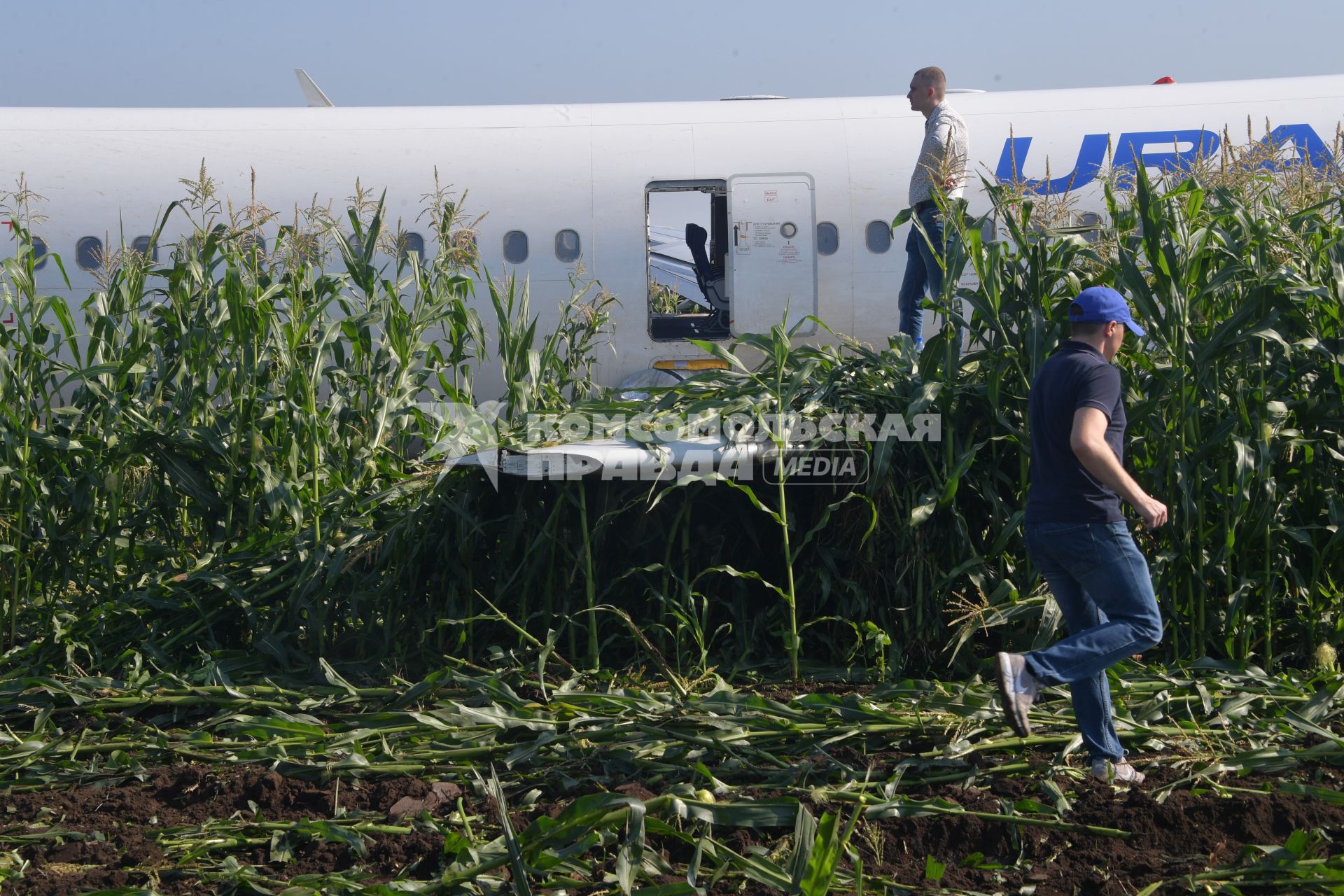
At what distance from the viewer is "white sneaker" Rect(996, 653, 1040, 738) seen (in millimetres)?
3527

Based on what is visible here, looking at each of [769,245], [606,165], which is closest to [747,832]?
[769,245]

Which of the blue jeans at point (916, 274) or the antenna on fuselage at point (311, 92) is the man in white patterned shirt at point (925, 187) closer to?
the blue jeans at point (916, 274)

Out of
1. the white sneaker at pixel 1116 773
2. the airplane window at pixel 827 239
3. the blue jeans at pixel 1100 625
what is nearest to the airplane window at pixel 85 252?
the airplane window at pixel 827 239

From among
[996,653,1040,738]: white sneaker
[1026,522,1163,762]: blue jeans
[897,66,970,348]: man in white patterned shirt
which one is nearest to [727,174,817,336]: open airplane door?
[897,66,970,348]: man in white patterned shirt

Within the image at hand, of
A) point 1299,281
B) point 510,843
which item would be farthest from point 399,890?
point 1299,281

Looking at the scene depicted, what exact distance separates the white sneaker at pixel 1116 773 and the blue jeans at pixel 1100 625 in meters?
0.03

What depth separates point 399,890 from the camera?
2852 mm

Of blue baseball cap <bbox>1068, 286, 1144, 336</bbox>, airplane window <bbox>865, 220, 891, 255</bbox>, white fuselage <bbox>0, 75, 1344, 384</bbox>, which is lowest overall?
blue baseball cap <bbox>1068, 286, 1144, 336</bbox>

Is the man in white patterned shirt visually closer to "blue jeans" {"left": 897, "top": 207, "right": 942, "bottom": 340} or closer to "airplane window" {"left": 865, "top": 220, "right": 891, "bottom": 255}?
"blue jeans" {"left": 897, "top": 207, "right": 942, "bottom": 340}

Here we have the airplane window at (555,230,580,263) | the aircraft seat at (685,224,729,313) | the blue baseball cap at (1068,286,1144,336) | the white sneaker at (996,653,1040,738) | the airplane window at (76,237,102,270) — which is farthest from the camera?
the aircraft seat at (685,224,729,313)

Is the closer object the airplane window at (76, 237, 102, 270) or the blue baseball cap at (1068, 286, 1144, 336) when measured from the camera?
the blue baseball cap at (1068, 286, 1144, 336)

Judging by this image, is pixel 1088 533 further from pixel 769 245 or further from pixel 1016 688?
pixel 769 245

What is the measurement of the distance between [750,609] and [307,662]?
2015 millimetres

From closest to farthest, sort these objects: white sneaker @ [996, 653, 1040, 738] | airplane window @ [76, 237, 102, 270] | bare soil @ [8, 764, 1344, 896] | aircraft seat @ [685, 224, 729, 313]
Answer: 1. bare soil @ [8, 764, 1344, 896]
2. white sneaker @ [996, 653, 1040, 738]
3. airplane window @ [76, 237, 102, 270]
4. aircraft seat @ [685, 224, 729, 313]
